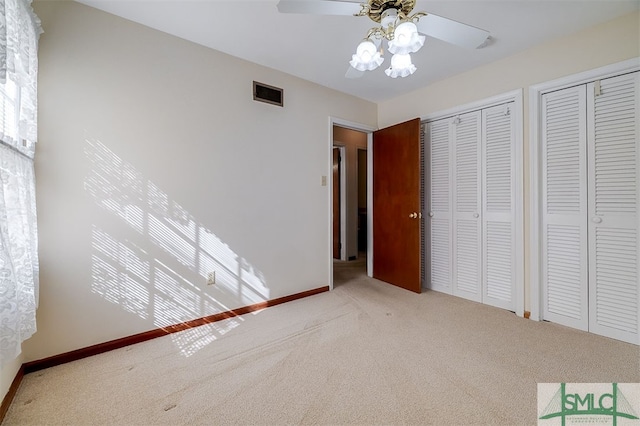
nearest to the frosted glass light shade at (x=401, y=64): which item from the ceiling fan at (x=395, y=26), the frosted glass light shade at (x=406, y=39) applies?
the ceiling fan at (x=395, y=26)

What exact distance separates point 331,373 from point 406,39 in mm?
1881

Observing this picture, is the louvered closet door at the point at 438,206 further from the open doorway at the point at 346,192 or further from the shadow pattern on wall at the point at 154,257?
the shadow pattern on wall at the point at 154,257

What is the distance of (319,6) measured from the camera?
1343mm

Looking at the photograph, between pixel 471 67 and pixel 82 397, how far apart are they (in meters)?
3.94

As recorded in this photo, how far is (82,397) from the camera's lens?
145 cm

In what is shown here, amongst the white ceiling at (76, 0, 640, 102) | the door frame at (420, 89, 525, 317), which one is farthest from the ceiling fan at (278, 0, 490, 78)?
the door frame at (420, 89, 525, 317)

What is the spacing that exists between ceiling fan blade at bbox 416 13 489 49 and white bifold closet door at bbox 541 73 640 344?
127cm

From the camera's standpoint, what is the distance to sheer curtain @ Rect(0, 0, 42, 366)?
103 cm

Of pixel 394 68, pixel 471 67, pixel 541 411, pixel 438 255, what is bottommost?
pixel 541 411

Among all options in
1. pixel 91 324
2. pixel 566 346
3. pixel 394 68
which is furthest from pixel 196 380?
pixel 566 346

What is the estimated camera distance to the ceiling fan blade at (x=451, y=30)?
1.44 meters

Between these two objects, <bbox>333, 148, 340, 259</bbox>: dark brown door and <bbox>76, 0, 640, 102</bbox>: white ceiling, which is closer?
<bbox>76, 0, 640, 102</bbox>: white ceiling

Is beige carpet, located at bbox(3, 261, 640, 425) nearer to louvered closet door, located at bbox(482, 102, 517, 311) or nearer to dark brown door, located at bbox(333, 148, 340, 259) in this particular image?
louvered closet door, located at bbox(482, 102, 517, 311)

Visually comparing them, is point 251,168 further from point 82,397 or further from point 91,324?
point 82,397
